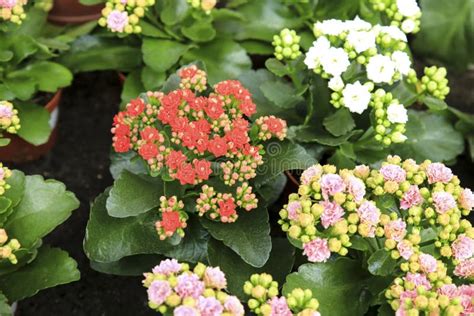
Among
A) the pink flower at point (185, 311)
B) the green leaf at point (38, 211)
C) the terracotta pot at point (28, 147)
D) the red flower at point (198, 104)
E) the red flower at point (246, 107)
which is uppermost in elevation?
the red flower at point (198, 104)

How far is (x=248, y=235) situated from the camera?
136 centimetres

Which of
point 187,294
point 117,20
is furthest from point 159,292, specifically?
point 117,20

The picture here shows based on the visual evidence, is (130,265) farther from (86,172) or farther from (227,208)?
(86,172)

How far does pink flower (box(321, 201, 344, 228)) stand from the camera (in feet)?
3.86

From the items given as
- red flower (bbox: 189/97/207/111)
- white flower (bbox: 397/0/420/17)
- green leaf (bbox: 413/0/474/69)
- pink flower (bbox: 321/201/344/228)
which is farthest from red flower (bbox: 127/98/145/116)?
green leaf (bbox: 413/0/474/69)

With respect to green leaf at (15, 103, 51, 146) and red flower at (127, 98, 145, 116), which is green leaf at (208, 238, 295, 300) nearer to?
red flower at (127, 98, 145, 116)

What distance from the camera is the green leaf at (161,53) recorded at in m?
1.64

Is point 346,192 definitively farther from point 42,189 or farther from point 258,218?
point 42,189

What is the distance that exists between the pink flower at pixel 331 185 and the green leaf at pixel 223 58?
0.59 meters

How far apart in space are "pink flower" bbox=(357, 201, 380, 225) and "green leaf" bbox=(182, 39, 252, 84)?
648 millimetres

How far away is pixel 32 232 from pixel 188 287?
48 cm

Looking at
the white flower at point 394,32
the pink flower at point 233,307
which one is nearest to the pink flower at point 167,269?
the pink flower at point 233,307

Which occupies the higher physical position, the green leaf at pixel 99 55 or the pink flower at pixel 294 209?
the pink flower at pixel 294 209

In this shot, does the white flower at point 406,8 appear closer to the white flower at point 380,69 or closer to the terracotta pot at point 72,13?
the white flower at point 380,69
